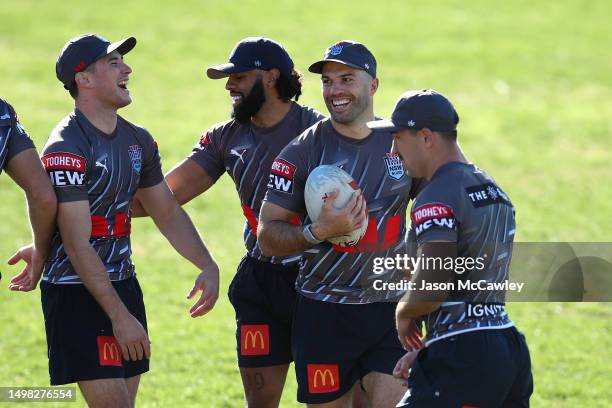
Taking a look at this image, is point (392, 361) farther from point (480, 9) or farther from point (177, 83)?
point (480, 9)

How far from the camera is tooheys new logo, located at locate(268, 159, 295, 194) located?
7.40 metres

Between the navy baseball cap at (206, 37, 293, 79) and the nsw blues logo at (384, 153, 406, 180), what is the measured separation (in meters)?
1.10

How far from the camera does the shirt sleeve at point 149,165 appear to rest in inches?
303

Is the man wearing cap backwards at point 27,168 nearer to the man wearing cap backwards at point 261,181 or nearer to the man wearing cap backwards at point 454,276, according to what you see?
the man wearing cap backwards at point 261,181

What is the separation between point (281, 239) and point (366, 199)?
0.66 m

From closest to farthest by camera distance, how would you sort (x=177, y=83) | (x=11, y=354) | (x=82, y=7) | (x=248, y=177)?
(x=248, y=177)
(x=11, y=354)
(x=177, y=83)
(x=82, y=7)

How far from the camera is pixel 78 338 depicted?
23.6 feet

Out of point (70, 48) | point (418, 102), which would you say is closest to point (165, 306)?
point (70, 48)

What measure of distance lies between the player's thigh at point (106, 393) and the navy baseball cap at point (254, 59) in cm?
226

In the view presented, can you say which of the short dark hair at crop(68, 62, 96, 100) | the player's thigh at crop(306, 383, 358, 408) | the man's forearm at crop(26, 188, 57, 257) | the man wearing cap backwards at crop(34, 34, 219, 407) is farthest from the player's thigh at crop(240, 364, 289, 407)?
the short dark hair at crop(68, 62, 96, 100)

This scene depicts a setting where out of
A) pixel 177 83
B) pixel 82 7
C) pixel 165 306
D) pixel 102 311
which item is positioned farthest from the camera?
pixel 82 7

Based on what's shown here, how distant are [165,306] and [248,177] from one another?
16.2 feet

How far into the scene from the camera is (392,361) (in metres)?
7.38

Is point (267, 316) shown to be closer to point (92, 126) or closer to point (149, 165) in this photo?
point (149, 165)
